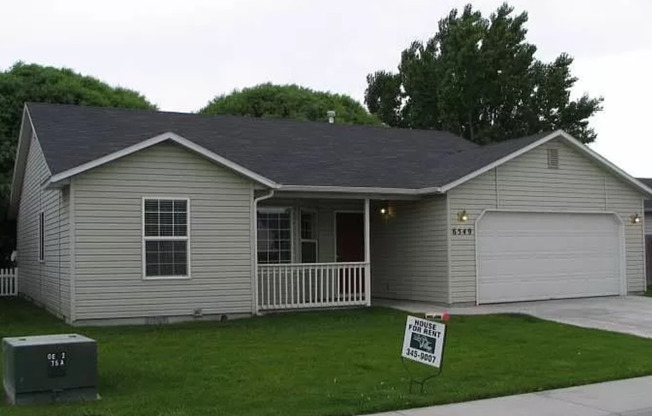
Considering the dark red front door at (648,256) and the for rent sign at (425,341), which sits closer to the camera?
the for rent sign at (425,341)

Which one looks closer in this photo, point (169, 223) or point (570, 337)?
point (570, 337)

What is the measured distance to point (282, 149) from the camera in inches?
742

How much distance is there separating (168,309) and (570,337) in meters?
7.23

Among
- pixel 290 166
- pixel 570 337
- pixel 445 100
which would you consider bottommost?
pixel 570 337

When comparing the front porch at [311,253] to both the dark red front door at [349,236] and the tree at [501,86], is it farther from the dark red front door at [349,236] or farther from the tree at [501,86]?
the tree at [501,86]

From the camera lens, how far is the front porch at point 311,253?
16.5 metres

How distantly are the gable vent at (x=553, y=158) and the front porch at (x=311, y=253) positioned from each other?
454cm

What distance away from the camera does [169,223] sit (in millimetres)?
14789

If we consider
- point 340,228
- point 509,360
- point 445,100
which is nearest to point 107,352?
point 509,360

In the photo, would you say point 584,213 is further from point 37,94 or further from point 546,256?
point 37,94

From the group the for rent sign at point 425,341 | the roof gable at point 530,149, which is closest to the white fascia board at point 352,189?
the roof gable at point 530,149

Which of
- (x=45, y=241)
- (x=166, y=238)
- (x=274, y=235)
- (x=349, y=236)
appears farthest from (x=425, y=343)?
(x=45, y=241)

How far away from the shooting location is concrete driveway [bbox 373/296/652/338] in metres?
14.1

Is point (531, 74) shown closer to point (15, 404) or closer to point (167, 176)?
point (167, 176)
